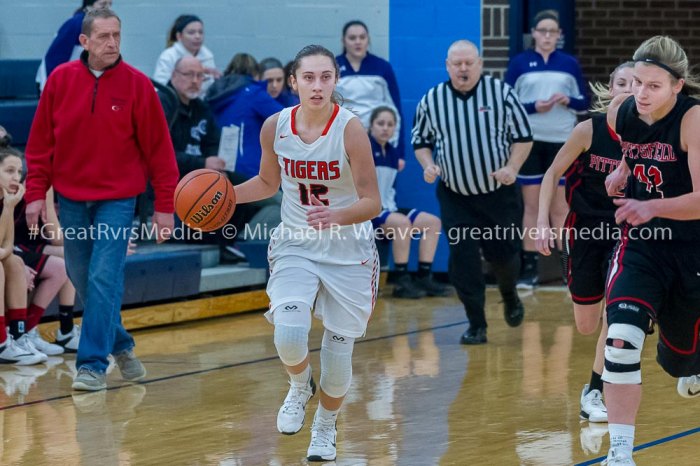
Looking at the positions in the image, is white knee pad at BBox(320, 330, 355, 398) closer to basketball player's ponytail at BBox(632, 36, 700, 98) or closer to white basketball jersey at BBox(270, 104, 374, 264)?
white basketball jersey at BBox(270, 104, 374, 264)

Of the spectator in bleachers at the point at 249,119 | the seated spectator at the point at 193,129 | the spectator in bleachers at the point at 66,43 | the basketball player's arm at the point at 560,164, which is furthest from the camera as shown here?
the spectator in bleachers at the point at 249,119

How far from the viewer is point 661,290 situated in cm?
509

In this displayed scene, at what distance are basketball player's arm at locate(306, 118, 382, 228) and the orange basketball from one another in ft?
1.50

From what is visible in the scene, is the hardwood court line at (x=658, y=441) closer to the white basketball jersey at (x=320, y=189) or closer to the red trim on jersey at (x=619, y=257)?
the red trim on jersey at (x=619, y=257)

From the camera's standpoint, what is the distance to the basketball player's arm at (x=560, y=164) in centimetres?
591

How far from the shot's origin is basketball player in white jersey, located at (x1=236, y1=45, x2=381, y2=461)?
545 centimetres

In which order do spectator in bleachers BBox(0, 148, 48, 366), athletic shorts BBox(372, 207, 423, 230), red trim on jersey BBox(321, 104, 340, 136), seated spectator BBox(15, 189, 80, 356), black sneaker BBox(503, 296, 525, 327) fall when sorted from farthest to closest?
athletic shorts BBox(372, 207, 423, 230)
black sneaker BBox(503, 296, 525, 327)
seated spectator BBox(15, 189, 80, 356)
spectator in bleachers BBox(0, 148, 48, 366)
red trim on jersey BBox(321, 104, 340, 136)

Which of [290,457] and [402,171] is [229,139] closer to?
[402,171]

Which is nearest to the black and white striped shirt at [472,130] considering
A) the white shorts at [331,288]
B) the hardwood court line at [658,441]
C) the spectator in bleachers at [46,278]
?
the spectator in bleachers at [46,278]

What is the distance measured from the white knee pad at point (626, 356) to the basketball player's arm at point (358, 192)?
1.13 m

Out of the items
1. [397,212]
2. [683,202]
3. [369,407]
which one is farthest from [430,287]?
[683,202]

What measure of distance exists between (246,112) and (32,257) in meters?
2.74

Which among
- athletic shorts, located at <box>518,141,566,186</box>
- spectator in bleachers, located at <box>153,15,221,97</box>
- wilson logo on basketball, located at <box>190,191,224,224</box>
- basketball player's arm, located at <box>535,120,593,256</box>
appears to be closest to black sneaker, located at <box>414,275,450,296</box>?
athletic shorts, located at <box>518,141,566,186</box>

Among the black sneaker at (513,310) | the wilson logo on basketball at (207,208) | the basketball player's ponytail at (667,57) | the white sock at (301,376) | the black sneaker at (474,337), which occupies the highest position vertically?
the basketball player's ponytail at (667,57)
